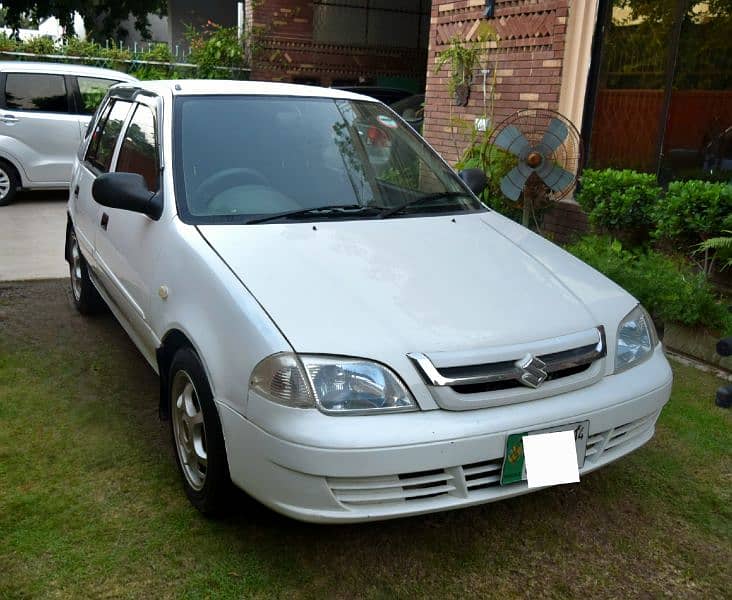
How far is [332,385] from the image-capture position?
7.64 feet

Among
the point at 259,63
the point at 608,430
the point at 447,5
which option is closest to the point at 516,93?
the point at 447,5

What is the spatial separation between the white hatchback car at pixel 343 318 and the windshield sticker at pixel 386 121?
16cm

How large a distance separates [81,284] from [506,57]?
4.67m

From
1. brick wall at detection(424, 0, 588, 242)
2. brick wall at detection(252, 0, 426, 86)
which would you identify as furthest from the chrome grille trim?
brick wall at detection(252, 0, 426, 86)

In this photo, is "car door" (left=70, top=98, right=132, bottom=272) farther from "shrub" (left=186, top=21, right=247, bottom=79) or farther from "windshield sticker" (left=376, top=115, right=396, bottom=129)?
"shrub" (left=186, top=21, right=247, bottom=79)

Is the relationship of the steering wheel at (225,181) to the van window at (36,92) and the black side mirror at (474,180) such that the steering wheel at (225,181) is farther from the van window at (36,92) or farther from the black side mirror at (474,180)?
the van window at (36,92)

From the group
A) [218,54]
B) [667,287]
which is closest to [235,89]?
[667,287]

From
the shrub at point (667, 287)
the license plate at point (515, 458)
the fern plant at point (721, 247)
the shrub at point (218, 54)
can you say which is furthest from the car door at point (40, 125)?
the license plate at point (515, 458)

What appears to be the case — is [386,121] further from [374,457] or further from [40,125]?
[40,125]

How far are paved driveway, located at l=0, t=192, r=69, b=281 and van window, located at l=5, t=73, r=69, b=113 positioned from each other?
1.28 m

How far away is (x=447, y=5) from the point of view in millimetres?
8109

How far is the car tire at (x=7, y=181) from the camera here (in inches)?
366

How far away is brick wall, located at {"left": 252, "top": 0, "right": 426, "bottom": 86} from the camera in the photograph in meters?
14.2

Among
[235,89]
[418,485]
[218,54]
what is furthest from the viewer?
[218,54]
